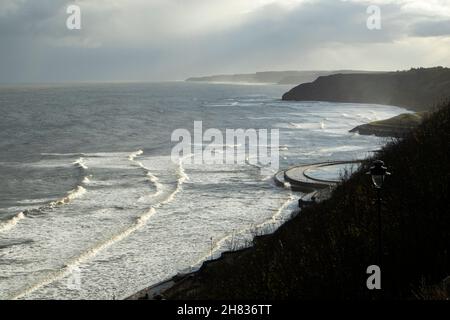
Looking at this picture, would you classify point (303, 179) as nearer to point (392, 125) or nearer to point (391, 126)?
point (391, 126)

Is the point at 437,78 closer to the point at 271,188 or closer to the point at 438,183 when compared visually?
the point at 271,188

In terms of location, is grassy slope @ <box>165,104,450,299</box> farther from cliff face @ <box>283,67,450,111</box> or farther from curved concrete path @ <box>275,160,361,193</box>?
cliff face @ <box>283,67,450,111</box>

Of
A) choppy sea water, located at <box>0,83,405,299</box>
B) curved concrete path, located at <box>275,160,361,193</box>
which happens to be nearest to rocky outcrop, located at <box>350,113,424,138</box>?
choppy sea water, located at <box>0,83,405,299</box>

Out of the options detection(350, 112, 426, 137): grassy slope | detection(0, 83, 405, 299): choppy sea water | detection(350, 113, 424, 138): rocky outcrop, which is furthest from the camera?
detection(350, 113, 424, 138): rocky outcrop

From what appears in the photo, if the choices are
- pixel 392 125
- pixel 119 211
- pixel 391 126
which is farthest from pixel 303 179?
pixel 392 125

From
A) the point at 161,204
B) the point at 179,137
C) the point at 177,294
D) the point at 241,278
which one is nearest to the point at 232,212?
the point at 161,204

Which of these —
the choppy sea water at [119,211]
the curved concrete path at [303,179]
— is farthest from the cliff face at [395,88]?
the curved concrete path at [303,179]
